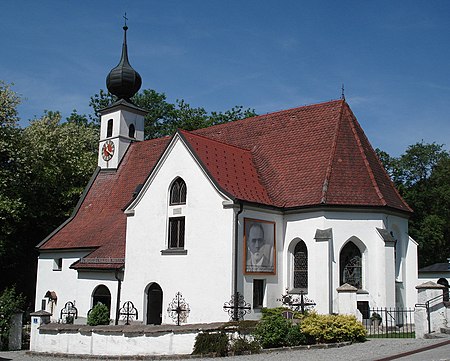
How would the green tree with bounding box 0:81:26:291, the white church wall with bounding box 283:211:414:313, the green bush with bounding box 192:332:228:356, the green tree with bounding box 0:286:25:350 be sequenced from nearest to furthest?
the green bush with bounding box 192:332:228:356 < the green tree with bounding box 0:286:25:350 < the white church wall with bounding box 283:211:414:313 < the green tree with bounding box 0:81:26:291

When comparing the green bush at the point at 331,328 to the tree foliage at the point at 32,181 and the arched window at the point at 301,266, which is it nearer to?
the arched window at the point at 301,266

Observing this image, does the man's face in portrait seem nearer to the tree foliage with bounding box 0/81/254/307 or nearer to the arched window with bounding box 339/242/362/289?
the arched window with bounding box 339/242/362/289

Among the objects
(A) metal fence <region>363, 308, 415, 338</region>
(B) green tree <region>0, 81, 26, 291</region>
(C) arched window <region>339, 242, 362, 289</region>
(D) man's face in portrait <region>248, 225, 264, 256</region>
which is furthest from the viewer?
(B) green tree <region>0, 81, 26, 291</region>

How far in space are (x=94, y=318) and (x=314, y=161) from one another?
11371 millimetres

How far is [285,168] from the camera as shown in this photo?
83.8 ft

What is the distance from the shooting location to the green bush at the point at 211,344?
16672 millimetres

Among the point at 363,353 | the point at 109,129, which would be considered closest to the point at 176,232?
the point at 363,353

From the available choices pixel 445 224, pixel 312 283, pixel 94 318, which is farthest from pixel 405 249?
pixel 445 224

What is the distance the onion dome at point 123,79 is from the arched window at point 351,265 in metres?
17.7

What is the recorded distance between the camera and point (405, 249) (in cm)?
2495

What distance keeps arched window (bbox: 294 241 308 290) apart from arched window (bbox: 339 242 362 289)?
1.44 metres

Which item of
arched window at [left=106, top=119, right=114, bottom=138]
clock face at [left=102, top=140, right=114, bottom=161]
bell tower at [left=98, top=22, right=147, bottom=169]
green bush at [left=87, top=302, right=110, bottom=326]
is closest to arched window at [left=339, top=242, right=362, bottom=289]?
green bush at [left=87, top=302, right=110, bottom=326]

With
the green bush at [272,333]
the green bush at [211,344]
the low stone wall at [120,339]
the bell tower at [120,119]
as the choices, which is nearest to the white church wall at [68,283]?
the low stone wall at [120,339]

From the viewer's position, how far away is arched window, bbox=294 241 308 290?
76.6 feet
